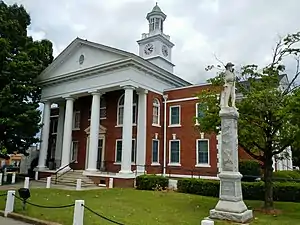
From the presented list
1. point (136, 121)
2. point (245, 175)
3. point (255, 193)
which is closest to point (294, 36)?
point (255, 193)

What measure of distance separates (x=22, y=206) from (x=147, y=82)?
49.9 ft

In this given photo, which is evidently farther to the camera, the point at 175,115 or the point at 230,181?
the point at 175,115

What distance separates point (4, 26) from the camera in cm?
2578

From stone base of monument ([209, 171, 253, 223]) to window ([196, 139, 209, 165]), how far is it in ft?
43.6

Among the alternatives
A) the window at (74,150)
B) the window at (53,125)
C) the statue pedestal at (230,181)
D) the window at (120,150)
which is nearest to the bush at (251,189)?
the statue pedestal at (230,181)

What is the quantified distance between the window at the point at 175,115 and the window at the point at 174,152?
168cm

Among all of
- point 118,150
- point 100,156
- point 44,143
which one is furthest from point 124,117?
point 44,143

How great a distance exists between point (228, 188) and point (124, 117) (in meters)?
13.3

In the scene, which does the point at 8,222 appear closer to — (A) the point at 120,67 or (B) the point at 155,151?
(A) the point at 120,67

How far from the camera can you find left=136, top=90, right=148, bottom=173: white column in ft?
78.9

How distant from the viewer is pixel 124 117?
2283 cm

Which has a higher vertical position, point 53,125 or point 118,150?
point 53,125

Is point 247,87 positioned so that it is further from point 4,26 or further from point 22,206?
point 4,26

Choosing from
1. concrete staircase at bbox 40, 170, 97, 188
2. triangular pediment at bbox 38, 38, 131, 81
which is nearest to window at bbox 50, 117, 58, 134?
triangular pediment at bbox 38, 38, 131, 81
